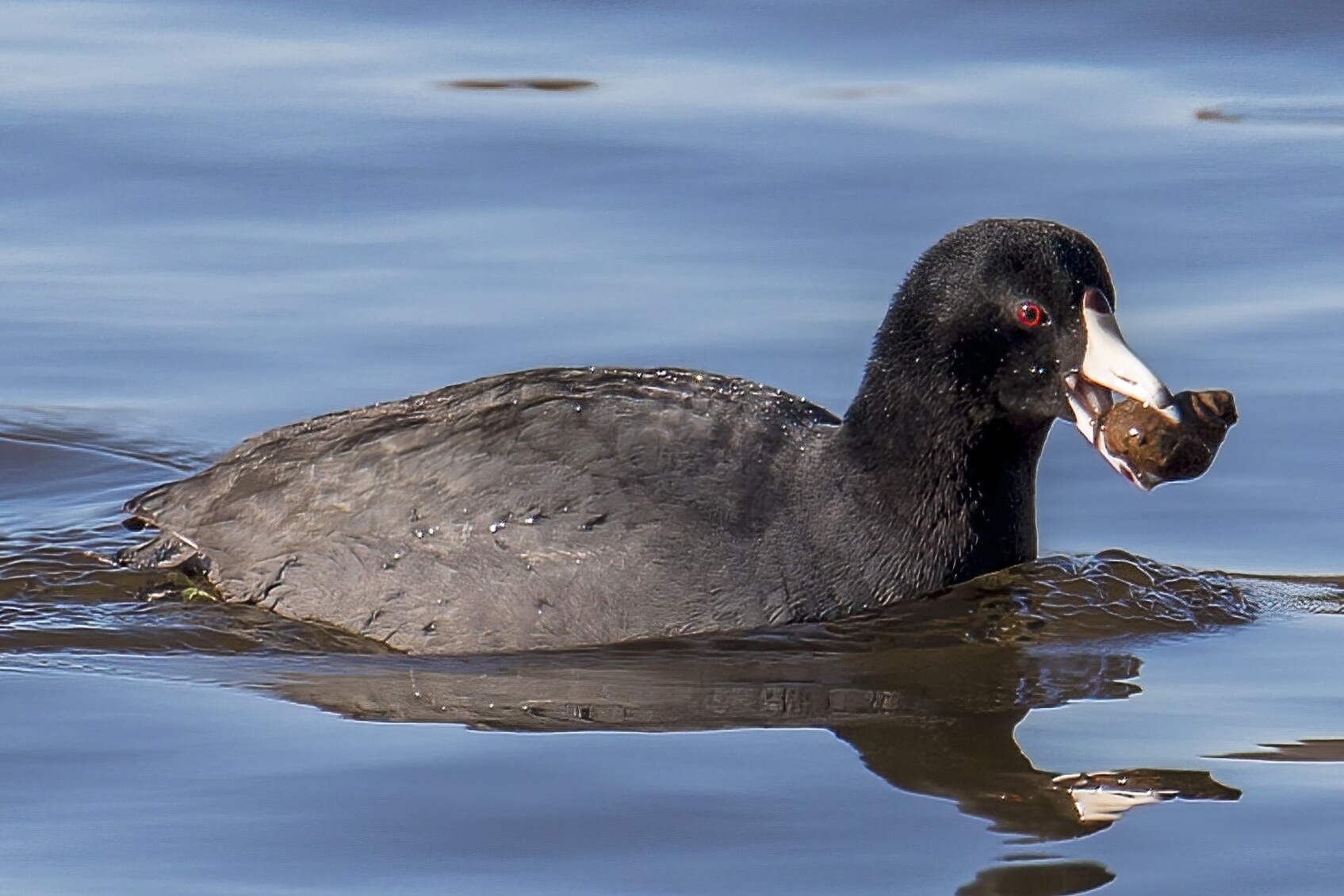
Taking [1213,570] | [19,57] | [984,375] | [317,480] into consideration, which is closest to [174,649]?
[317,480]

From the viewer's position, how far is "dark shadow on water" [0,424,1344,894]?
249 inches

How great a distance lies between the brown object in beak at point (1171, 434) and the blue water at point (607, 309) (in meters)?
0.59

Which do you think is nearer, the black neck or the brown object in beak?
the brown object in beak

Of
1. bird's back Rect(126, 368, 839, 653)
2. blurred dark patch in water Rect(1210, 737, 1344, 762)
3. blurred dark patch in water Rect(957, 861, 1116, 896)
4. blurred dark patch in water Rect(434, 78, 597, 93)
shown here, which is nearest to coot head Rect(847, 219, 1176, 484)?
bird's back Rect(126, 368, 839, 653)

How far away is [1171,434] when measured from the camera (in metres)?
7.12

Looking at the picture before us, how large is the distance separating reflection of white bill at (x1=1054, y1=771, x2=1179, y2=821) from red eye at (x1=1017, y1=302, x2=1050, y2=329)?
1630 mm

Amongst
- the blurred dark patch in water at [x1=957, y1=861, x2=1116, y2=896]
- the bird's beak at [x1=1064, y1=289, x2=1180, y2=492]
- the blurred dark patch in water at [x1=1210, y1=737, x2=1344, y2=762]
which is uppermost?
the bird's beak at [x1=1064, y1=289, x2=1180, y2=492]

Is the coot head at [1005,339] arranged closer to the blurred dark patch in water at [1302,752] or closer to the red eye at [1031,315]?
the red eye at [1031,315]

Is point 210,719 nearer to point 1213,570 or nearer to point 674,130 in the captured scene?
point 1213,570

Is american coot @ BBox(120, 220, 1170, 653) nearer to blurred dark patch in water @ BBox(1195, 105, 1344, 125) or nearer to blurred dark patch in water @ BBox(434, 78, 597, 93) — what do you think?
blurred dark patch in water @ BBox(1195, 105, 1344, 125)

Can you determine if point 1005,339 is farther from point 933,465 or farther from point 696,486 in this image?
point 696,486

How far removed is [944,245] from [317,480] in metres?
2.04

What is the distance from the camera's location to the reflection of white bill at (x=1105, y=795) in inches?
235

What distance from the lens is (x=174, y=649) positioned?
24.5ft
